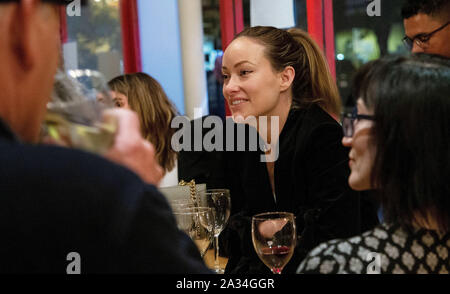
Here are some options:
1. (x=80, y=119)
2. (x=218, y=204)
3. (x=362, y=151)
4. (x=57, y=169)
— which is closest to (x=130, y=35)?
(x=218, y=204)

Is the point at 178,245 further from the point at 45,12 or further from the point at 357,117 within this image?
the point at 357,117

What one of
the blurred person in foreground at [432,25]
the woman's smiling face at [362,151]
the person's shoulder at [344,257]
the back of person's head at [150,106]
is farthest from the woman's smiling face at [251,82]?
the person's shoulder at [344,257]

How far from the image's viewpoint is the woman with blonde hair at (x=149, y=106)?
10.5ft

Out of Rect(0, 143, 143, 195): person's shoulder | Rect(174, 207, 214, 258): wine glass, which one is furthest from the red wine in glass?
Rect(0, 143, 143, 195): person's shoulder

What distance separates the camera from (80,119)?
65 centimetres

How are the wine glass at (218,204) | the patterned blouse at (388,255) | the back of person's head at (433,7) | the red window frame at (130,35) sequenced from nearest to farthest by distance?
the patterned blouse at (388,255) → the wine glass at (218,204) → the back of person's head at (433,7) → the red window frame at (130,35)

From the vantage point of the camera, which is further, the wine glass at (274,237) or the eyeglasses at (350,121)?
the wine glass at (274,237)

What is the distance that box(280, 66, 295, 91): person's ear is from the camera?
→ 244cm

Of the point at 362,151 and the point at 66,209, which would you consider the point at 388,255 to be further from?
the point at 66,209

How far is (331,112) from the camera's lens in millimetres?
2383

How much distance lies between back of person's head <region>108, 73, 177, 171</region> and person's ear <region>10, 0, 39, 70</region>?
2.53 m

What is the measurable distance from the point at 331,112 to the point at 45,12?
6.13 ft

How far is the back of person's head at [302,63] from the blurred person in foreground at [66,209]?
1855 mm

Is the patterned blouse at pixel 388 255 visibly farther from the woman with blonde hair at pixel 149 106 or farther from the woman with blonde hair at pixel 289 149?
the woman with blonde hair at pixel 149 106
